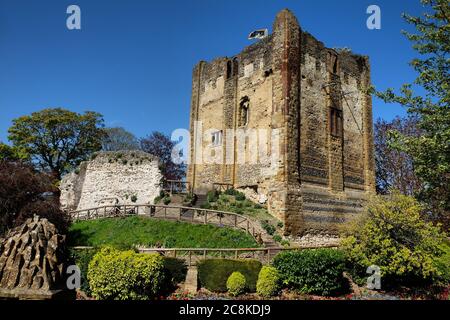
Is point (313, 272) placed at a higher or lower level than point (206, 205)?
lower

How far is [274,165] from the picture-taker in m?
21.9

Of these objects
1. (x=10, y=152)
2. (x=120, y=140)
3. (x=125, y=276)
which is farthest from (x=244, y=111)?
(x=120, y=140)

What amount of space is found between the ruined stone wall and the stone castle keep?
3.56 m

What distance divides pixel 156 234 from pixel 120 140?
29621 millimetres

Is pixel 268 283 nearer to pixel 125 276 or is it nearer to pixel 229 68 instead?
pixel 125 276

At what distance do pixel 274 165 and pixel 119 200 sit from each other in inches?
434

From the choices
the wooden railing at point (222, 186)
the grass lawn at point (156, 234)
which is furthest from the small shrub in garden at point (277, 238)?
the wooden railing at point (222, 186)

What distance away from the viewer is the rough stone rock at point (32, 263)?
794 centimetres

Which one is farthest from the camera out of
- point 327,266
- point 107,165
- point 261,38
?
point 107,165

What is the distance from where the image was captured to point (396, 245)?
42.6 feet

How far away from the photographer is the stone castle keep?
856 inches

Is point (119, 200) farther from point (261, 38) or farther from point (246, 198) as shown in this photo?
point (261, 38)
